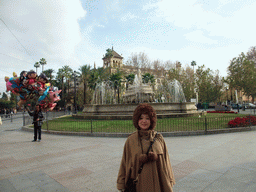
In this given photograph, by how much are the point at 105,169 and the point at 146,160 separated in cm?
302

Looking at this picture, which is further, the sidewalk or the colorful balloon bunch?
the colorful balloon bunch

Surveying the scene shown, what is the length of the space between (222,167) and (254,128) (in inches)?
299

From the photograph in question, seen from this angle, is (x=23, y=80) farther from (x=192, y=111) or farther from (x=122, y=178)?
(x=192, y=111)

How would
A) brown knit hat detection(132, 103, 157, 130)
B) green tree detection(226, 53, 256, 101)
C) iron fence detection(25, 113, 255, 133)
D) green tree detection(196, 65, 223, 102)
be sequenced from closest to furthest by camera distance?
brown knit hat detection(132, 103, 157, 130)
iron fence detection(25, 113, 255, 133)
green tree detection(226, 53, 256, 101)
green tree detection(196, 65, 223, 102)

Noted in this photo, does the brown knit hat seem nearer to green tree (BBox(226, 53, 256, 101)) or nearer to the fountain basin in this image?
the fountain basin

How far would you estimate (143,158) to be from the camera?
1.95 metres

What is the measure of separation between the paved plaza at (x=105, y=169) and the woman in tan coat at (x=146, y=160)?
5.42ft

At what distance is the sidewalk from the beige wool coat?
165cm

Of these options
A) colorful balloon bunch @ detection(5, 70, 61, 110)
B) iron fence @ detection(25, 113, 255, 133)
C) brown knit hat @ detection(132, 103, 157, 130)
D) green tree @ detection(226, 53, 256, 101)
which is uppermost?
green tree @ detection(226, 53, 256, 101)

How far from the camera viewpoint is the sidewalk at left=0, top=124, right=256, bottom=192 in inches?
143

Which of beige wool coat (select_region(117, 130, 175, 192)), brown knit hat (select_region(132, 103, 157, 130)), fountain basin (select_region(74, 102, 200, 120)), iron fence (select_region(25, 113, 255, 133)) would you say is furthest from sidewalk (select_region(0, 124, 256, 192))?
fountain basin (select_region(74, 102, 200, 120))

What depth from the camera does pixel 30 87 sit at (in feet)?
36.3

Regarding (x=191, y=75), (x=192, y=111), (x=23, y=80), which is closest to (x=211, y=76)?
(x=191, y=75)

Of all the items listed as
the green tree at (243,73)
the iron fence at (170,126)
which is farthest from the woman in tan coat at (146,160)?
the green tree at (243,73)
